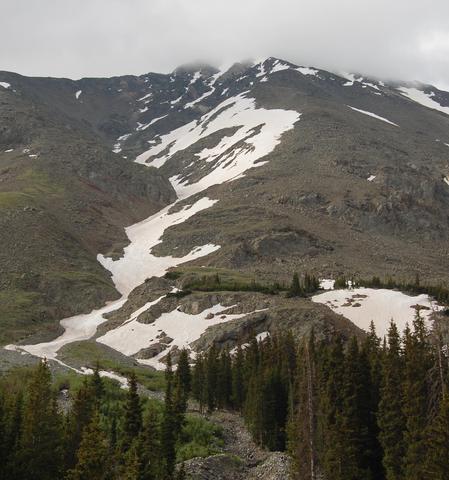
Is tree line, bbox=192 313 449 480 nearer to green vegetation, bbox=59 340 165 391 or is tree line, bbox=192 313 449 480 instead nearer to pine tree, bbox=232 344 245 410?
pine tree, bbox=232 344 245 410

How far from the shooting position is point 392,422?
102 feet

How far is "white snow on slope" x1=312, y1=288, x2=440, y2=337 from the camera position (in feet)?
237

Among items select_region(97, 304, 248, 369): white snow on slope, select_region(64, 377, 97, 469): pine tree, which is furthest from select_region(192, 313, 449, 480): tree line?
select_region(97, 304, 248, 369): white snow on slope

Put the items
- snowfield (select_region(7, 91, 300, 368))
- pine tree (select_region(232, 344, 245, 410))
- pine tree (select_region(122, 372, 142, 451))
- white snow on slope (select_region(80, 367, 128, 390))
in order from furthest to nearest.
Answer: snowfield (select_region(7, 91, 300, 368)) < pine tree (select_region(232, 344, 245, 410)) < white snow on slope (select_region(80, 367, 128, 390)) < pine tree (select_region(122, 372, 142, 451))

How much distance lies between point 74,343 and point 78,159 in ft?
395

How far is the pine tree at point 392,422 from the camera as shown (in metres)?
30.5

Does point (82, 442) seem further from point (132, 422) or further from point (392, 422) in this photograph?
point (392, 422)

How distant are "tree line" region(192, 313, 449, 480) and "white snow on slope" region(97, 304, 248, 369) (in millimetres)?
29534

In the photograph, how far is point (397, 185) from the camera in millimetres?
156375

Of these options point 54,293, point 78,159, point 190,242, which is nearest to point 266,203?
point 190,242

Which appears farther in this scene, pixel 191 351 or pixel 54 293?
pixel 54 293

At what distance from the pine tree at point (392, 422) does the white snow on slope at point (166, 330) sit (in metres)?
45.7

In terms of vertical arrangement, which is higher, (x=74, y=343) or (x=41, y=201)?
(x=41, y=201)

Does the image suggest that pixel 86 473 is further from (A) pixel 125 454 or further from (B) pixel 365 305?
(B) pixel 365 305
